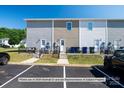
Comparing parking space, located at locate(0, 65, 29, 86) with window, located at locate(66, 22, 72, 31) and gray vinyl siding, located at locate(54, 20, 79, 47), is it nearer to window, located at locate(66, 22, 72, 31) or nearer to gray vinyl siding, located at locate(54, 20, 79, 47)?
window, located at locate(66, 22, 72, 31)

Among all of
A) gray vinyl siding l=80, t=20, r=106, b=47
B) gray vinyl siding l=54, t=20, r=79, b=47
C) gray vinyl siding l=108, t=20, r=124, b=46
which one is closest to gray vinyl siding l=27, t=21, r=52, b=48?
gray vinyl siding l=54, t=20, r=79, b=47

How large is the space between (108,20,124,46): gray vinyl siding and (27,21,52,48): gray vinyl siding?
22.1 feet

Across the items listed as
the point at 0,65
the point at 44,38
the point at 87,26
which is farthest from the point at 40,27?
the point at 0,65

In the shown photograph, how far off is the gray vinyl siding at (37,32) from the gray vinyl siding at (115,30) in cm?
675

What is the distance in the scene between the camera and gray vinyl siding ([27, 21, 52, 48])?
31766 mm

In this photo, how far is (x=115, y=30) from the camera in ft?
99.5

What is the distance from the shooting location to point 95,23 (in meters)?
29.6

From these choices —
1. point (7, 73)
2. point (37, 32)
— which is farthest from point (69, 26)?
point (7, 73)

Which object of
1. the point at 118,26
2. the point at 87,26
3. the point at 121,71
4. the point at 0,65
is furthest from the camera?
the point at 87,26

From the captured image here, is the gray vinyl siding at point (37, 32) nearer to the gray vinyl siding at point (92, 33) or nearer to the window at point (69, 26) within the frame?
the window at point (69, 26)

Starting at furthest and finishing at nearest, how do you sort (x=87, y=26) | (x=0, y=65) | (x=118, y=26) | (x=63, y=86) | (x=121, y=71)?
(x=87, y=26) < (x=118, y=26) < (x=0, y=65) < (x=121, y=71) < (x=63, y=86)
